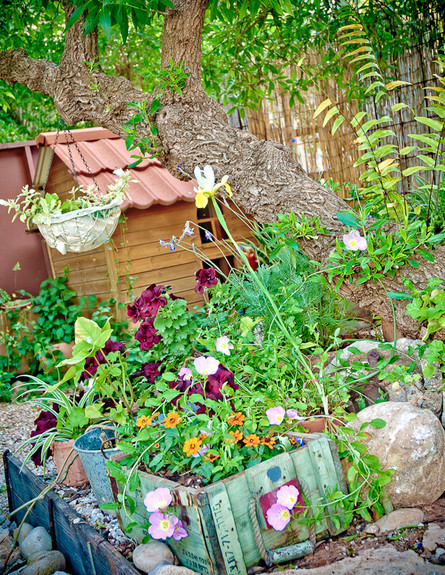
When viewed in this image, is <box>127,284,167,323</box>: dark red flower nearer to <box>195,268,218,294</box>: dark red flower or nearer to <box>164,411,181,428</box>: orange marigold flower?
<box>195,268,218,294</box>: dark red flower

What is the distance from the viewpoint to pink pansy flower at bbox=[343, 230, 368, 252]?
81.7 inches

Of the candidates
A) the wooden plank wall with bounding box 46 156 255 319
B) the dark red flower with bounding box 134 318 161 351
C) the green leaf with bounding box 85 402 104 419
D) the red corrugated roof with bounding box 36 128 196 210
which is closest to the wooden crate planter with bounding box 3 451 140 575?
the green leaf with bounding box 85 402 104 419

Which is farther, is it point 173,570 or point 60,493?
point 60,493

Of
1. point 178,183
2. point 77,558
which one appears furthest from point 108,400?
point 178,183

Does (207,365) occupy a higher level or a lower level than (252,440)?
higher

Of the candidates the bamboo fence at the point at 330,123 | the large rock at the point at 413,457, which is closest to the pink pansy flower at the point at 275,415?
the large rock at the point at 413,457

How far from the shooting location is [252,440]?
66.8 inches

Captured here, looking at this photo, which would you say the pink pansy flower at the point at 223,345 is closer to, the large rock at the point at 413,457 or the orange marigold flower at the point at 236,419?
the orange marigold flower at the point at 236,419

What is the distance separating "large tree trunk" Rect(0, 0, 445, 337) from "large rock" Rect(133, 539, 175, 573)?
4.77 ft

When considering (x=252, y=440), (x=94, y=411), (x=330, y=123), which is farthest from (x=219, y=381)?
(x=330, y=123)

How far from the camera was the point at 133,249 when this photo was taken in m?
5.18

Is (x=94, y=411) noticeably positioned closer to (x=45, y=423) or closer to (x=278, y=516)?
(x=45, y=423)

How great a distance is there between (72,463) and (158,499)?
102 cm

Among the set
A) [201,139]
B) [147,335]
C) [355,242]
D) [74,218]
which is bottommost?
[147,335]
